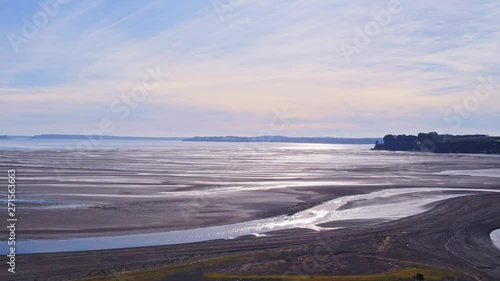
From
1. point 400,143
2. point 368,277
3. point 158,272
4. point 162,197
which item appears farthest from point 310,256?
point 400,143

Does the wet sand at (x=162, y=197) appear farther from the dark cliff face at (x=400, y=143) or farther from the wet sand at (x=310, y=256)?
the dark cliff face at (x=400, y=143)

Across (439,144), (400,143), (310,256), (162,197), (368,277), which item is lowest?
(368,277)

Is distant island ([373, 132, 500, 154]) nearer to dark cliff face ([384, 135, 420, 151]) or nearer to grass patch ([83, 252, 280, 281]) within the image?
dark cliff face ([384, 135, 420, 151])

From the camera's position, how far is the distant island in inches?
5950

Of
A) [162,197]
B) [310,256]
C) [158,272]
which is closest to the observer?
[158,272]

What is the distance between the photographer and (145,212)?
105ft

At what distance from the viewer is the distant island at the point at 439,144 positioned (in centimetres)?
15112

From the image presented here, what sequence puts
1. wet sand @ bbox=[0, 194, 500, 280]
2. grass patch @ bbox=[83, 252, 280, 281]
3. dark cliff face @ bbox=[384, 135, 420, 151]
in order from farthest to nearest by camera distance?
dark cliff face @ bbox=[384, 135, 420, 151], wet sand @ bbox=[0, 194, 500, 280], grass patch @ bbox=[83, 252, 280, 281]

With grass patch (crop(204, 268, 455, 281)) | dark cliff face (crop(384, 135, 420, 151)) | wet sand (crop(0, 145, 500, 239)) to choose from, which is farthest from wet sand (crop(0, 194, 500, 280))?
dark cliff face (crop(384, 135, 420, 151))

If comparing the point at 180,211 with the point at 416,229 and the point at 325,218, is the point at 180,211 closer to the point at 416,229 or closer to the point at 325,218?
the point at 325,218

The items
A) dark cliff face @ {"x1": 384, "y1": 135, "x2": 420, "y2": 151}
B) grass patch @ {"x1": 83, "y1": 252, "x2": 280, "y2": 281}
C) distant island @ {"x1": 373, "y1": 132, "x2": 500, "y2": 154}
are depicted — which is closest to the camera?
grass patch @ {"x1": 83, "y1": 252, "x2": 280, "y2": 281}

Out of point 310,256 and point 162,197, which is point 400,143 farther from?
point 310,256

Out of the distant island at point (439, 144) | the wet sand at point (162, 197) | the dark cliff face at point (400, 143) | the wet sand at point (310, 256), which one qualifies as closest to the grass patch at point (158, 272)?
the wet sand at point (310, 256)

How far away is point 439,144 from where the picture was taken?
161 meters
